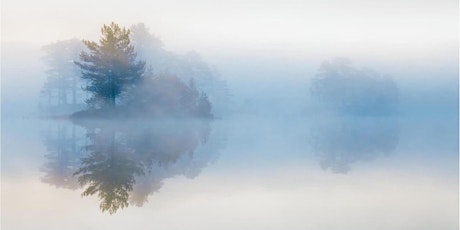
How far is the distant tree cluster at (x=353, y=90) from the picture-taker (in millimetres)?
62719

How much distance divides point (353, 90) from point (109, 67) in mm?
36276

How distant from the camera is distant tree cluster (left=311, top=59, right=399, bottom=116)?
206 feet

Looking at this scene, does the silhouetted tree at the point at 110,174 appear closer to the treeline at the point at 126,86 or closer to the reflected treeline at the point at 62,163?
the reflected treeline at the point at 62,163

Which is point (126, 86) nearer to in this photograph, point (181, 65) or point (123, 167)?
point (181, 65)

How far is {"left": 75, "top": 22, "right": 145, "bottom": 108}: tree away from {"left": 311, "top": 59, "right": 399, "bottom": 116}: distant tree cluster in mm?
32886

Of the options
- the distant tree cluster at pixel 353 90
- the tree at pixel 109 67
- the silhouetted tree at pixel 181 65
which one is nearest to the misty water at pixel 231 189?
the tree at pixel 109 67

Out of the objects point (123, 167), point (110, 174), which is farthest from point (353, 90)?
point (110, 174)

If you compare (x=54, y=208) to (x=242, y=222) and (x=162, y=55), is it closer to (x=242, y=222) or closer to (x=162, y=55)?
(x=242, y=222)

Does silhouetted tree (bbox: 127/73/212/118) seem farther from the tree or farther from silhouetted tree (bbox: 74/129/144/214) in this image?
silhouetted tree (bbox: 74/129/144/214)

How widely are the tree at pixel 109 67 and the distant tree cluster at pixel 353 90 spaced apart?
32.9 metres

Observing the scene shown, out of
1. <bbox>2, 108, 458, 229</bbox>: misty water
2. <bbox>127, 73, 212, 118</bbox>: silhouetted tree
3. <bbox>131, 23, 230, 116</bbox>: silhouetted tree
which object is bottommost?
<bbox>2, 108, 458, 229</bbox>: misty water

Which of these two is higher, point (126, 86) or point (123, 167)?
point (126, 86)

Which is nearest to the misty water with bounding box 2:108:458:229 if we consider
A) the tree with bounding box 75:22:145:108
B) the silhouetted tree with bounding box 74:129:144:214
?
the silhouetted tree with bounding box 74:129:144:214

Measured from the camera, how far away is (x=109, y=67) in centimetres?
3497
